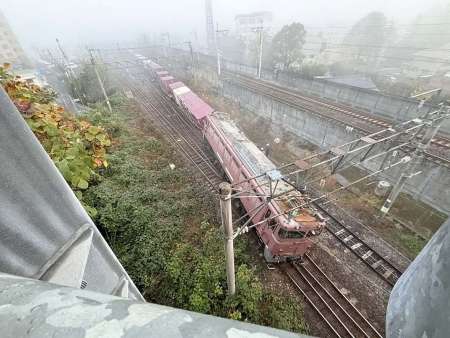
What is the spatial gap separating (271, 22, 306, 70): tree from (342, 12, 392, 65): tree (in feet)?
42.3

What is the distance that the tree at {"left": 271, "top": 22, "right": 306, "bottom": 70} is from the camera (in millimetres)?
35781

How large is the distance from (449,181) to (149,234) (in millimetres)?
16804

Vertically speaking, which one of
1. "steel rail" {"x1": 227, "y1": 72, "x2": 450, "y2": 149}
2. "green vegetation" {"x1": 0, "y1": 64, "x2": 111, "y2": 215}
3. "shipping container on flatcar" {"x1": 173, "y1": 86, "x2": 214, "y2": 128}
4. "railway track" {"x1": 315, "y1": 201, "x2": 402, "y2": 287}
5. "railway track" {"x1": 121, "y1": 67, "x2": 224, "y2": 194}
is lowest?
"railway track" {"x1": 315, "y1": 201, "x2": 402, "y2": 287}

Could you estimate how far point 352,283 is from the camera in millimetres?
9781

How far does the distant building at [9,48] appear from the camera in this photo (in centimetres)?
5781

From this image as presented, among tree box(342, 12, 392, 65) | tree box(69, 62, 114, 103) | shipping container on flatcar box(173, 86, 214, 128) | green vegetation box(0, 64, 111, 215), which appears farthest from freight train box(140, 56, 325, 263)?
tree box(342, 12, 392, 65)

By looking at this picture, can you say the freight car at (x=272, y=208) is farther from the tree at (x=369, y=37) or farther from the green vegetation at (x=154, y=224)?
the tree at (x=369, y=37)

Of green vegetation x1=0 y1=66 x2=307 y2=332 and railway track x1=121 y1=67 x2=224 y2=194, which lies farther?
railway track x1=121 y1=67 x2=224 y2=194

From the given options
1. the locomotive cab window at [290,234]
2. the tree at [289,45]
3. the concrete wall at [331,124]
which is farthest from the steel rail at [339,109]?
the locomotive cab window at [290,234]

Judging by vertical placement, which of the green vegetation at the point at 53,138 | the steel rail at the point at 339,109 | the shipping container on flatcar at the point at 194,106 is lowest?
the steel rail at the point at 339,109

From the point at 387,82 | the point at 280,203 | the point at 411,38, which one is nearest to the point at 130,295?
the point at 280,203

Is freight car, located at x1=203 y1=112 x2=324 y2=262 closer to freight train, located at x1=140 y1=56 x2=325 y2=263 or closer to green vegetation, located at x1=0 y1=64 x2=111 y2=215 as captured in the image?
freight train, located at x1=140 y1=56 x2=325 y2=263

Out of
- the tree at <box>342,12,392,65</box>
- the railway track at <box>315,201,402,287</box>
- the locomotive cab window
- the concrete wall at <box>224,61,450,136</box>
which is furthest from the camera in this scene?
the tree at <box>342,12,392,65</box>

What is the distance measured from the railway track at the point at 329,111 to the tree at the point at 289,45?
1200 centimetres
